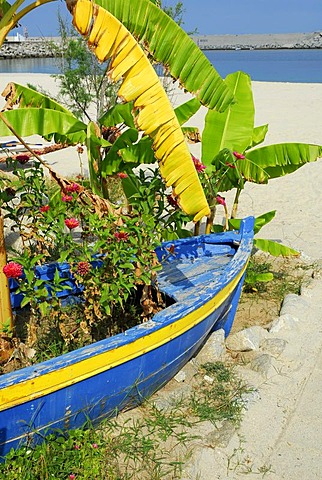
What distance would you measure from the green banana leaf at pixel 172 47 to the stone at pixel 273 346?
2.11 m

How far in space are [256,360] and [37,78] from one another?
32.6 metres

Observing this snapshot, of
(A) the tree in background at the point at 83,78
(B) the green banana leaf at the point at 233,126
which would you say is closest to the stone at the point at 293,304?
(B) the green banana leaf at the point at 233,126

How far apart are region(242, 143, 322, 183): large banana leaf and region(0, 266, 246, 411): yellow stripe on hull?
1.89 meters

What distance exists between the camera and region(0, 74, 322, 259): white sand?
26.6ft

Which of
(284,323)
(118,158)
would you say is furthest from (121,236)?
(284,323)

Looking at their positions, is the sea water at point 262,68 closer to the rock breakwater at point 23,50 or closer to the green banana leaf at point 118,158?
the rock breakwater at point 23,50

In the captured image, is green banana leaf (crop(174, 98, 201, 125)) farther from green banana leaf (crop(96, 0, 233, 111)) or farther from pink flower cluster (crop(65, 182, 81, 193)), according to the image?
pink flower cluster (crop(65, 182, 81, 193))

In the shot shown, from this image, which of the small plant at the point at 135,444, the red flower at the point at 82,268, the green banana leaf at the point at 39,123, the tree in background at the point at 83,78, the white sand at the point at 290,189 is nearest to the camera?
the small plant at the point at 135,444

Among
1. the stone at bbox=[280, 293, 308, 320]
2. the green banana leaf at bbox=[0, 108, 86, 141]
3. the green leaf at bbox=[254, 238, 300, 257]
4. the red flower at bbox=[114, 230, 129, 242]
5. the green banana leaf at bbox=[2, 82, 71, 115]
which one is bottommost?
the stone at bbox=[280, 293, 308, 320]

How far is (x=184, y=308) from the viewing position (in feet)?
12.8

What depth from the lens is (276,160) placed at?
571 centimetres

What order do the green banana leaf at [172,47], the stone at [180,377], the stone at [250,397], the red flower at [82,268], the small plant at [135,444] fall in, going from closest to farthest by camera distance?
the small plant at [135,444]
the green banana leaf at [172,47]
the red flower at [82,268]
the stone at [250,397]
the stone at [180,377]

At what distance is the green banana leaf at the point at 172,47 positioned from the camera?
3752 millimetres

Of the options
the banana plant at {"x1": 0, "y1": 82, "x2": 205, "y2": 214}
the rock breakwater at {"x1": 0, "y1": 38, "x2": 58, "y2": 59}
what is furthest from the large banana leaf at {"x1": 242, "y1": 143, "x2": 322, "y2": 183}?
the rock breakwater at {"x1": 0, "y1": 38, "x2": 58, "y2": 59}
